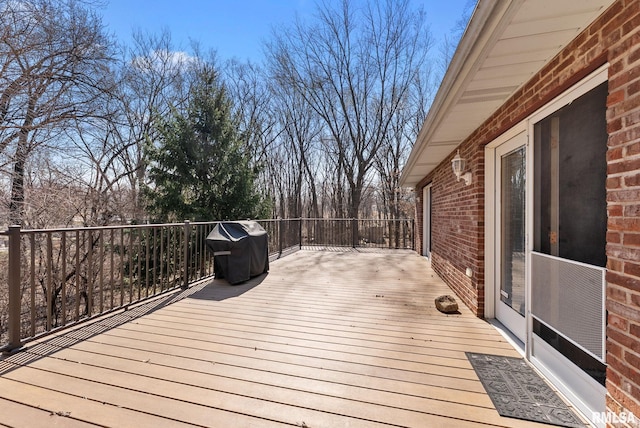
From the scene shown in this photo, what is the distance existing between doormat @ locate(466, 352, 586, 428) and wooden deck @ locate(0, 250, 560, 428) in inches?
3.0

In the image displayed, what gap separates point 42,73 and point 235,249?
15.6 feet

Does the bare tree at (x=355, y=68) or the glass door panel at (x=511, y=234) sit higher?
the bare tree at (x=355, y=68)

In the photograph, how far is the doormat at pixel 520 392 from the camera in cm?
162

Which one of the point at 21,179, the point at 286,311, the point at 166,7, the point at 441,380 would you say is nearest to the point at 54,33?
the point at 21,179

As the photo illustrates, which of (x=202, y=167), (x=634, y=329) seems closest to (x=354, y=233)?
(x=202, y=167)

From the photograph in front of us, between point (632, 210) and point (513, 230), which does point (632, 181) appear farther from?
point (513, 230)

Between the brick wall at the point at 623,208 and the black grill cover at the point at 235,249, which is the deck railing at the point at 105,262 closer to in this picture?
the black grill cover at the point at 235,249

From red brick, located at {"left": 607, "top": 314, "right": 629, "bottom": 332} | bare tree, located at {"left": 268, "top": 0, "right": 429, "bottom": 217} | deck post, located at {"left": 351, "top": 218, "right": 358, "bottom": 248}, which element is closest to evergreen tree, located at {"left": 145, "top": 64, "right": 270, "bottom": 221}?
deck post, located at {"left": 351, "top": 218, "right": 358, "bottom": 248}

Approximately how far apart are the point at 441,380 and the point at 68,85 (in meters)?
7.75

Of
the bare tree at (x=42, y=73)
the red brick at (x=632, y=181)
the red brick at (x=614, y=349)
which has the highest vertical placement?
the bare tree at (x=42, y=73)

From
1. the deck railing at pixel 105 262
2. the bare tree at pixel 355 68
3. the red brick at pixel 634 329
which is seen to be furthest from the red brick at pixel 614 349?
the bare tree at pixel 355 68

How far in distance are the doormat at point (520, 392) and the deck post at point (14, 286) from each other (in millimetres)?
3317

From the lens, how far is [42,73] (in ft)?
17.4

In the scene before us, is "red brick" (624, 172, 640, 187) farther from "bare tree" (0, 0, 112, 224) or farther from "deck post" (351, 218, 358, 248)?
"deck post" (351, 218, 358, 248)
